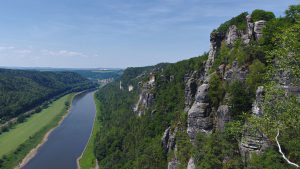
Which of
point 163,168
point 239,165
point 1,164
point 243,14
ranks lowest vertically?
point 1,164

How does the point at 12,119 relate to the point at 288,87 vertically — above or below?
below

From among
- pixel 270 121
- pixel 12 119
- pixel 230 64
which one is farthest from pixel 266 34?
pixel 12 119

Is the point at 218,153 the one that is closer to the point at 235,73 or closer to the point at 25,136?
the point at 235,73

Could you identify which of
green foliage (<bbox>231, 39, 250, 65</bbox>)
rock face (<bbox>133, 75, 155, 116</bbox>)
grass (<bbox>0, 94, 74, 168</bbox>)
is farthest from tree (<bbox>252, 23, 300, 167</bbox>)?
grass (<bbox>0, 94, 74, 168</bbox>)

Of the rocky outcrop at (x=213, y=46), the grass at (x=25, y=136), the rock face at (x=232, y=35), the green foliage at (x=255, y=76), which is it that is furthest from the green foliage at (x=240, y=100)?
the grass at (x=25, y=136)

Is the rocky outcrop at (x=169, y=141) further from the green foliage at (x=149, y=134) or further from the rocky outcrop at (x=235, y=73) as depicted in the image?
the rocky outcrop at (x=235, y=73)

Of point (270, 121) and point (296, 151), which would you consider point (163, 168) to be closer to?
point (296, 151)

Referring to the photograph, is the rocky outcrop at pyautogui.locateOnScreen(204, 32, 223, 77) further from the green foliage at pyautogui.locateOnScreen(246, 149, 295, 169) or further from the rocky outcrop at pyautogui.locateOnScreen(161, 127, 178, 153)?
the green foliage at pyautogui.locateOnScreen(246, 149, 295, 169)

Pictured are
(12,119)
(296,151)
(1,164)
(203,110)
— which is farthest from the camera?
(12,119)
